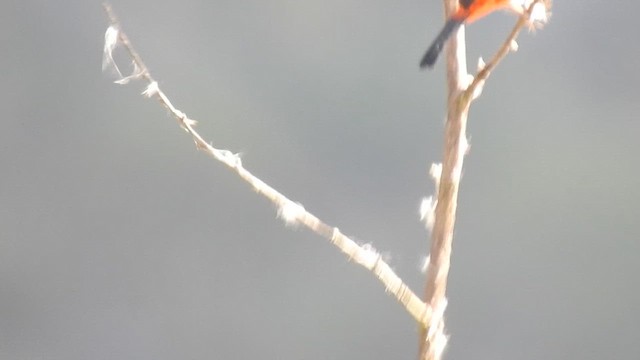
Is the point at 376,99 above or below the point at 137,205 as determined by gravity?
above

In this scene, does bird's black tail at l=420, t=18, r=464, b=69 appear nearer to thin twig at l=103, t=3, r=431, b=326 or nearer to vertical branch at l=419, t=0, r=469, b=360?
vertical branch at l=419, t=0, r=469, b=360

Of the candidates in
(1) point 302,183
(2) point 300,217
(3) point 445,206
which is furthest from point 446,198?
(1) point 302,183

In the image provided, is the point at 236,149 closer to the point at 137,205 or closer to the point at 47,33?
the point at 137,205

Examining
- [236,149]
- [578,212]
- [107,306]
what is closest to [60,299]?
[107,306]

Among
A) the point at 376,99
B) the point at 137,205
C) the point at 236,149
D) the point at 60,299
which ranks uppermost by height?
the point at 376,99

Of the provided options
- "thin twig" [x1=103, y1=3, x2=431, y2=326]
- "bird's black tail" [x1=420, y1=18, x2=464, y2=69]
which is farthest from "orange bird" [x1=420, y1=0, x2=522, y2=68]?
"thin twig" [x1=103, y1=3, x2=431, y2=326]

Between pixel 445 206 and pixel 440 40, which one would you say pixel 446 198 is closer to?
pixel 445 206

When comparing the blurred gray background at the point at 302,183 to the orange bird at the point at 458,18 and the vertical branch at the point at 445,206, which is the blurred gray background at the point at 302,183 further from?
the vertical branch at the point at 445,206
